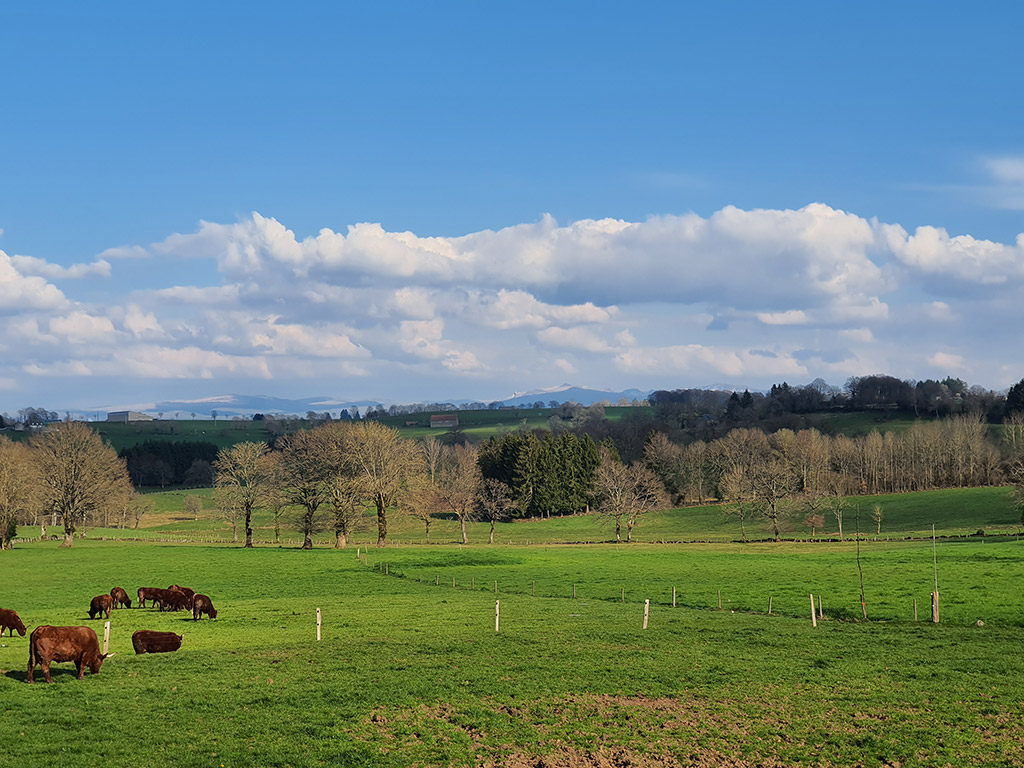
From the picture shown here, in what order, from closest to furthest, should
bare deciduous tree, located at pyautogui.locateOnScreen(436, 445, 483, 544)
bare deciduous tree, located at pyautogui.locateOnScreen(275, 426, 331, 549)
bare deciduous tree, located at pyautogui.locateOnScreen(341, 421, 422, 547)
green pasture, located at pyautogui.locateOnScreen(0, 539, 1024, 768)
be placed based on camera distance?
green pasture, located at pyautogui.locateOnScreen(0, 539, 1024, 768) → bare deciduous tree, located at pyautogui.locateOnScreen(275, 426, 331, 549) → bare deciduous tree, located at pyautogui.locateOnScreen(341, 421, 422, 547) → bare deciduous tree, located at pyautogui.locateOnScreen(436, 445, 483, 544)

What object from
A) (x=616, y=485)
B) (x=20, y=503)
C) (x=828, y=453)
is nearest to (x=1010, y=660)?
(x=616, y=485)

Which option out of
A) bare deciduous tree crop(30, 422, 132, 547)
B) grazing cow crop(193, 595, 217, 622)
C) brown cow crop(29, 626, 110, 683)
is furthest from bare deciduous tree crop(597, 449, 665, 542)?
brown cow crop(29, 626, 110, 683)

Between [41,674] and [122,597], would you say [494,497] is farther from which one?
[41,674]

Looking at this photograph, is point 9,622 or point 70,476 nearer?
point 9,622

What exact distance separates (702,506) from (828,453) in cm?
3679

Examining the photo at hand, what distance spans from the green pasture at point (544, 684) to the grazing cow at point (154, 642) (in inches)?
20.4

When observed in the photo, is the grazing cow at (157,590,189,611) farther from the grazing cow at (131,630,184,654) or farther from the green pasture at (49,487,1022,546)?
the green pasture at (49,487,1022,546)

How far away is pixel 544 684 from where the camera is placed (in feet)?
80.5

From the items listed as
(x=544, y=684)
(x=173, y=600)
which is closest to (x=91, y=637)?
(x=544, y=684)

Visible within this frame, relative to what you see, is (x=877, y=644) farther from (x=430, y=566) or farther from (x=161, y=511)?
(x=161, y=511)

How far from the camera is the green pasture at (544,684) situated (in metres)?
19.1

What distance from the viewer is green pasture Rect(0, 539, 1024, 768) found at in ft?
62.7

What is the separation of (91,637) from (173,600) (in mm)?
20100

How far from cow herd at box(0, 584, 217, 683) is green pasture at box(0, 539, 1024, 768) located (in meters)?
0.63
